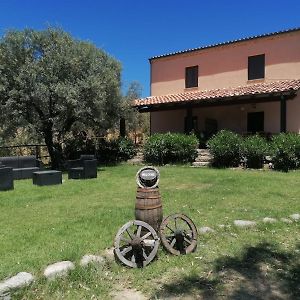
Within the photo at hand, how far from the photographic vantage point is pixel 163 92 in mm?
23953

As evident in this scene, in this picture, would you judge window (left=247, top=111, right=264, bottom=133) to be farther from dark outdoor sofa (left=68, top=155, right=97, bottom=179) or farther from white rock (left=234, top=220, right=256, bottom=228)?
white rock (left=234, top=220, right=256, bottom=228)

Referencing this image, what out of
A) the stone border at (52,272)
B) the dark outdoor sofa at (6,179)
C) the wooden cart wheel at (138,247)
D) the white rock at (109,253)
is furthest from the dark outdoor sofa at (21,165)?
the wooden cart wheel at (138,247)

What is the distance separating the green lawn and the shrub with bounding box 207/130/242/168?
5.39 meters

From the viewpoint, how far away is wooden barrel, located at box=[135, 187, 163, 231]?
5.21m

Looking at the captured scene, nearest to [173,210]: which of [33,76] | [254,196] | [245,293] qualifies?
[254,196]

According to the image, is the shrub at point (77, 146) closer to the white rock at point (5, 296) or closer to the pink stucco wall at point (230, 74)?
the pink stucco wall at point (230, 74)

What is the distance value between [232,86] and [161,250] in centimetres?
1727

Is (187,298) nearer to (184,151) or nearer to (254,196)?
(254,196)

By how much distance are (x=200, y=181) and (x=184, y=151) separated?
5.18 m

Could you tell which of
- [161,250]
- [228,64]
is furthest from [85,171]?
[228,64]

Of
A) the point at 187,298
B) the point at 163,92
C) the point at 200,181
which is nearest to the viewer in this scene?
the point at 187,298

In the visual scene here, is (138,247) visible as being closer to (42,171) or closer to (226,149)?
(42,171)

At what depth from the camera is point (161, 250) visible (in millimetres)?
5148

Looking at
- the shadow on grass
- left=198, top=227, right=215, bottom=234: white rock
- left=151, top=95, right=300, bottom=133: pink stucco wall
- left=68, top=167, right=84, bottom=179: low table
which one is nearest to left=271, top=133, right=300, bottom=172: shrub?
left=151, top=95, right=300, bottom=133: pink stucco wall
